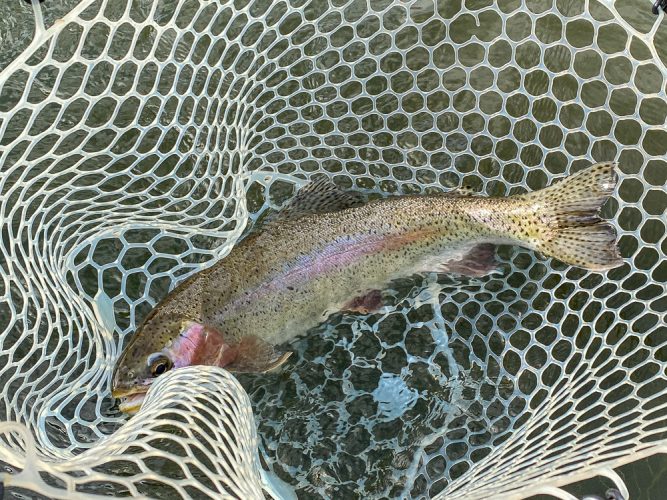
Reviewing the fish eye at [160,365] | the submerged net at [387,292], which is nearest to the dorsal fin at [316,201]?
the submerged net at [387,292]

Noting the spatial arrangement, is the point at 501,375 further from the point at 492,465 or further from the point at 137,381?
the point at 137,381

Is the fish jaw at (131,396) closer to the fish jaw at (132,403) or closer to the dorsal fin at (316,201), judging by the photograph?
the fish jaw at (132,403)

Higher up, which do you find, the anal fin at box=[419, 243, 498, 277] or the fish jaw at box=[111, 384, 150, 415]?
the fish jaw at box=[111, 384, 150, 415]

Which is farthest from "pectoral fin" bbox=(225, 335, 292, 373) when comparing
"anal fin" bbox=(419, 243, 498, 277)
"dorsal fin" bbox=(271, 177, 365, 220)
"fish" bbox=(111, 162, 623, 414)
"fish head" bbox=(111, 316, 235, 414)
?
"anal fin" bbox=(419, 243, 498, 277)

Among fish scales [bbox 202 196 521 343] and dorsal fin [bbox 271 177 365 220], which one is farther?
dorsal fin [bbox 271 177 365 220]

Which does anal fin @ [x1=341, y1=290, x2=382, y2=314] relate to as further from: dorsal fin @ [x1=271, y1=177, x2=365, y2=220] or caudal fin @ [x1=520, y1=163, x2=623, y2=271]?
caudal fin @ [x1=520, y1=163, x2=623, y2=271]

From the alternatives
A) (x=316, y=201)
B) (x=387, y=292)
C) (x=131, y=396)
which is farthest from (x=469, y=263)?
(x=131, y=396)

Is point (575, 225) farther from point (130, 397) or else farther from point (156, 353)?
point (130, 397)

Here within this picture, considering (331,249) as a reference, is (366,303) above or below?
below
